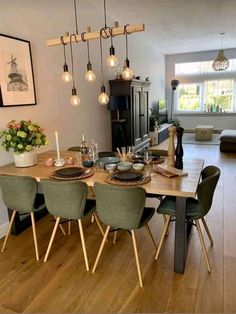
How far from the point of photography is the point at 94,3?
13.0 feet

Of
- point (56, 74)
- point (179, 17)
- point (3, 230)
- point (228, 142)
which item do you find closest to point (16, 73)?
point (56, 74)

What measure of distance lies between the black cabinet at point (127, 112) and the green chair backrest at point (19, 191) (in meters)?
2.77

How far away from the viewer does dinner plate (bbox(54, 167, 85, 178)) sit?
2.23 metres

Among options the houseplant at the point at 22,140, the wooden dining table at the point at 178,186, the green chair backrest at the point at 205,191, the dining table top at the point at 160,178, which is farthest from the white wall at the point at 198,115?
the houseplant at the point at 22,140

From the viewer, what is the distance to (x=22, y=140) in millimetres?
2523

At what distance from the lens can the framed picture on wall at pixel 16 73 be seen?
2.62m

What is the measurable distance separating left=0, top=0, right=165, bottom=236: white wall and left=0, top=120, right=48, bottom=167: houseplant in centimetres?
26

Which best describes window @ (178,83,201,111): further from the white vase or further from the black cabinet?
the white vase

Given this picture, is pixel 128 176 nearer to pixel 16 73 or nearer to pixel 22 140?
pixel 22 140

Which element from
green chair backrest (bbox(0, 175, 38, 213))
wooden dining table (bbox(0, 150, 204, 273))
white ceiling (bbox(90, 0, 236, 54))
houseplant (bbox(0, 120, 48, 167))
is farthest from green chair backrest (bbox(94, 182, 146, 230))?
white ceiling (bbox(90, 0, 236, 54))

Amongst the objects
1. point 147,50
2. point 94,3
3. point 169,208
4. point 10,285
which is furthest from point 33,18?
point 147,50

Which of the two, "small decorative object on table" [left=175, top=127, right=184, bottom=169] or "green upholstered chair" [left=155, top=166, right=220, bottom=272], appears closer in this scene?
"green upholstered chair" [left=155, top=166, right=220, bottom=272]

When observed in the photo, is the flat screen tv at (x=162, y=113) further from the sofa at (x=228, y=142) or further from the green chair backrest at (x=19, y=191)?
the green chair backrest at (x=19, y=191)

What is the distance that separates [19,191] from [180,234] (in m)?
1.45
